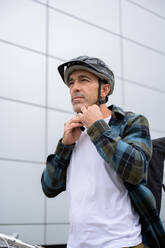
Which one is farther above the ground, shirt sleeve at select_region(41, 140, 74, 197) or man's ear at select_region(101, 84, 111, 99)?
man's ear at select_region(101, 84, 111, 99)

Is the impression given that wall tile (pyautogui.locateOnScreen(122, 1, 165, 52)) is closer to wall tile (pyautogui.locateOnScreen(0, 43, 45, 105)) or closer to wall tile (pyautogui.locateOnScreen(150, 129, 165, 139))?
wall tile (pyautogui.locateOnScreen(150, 129, 165, 139))

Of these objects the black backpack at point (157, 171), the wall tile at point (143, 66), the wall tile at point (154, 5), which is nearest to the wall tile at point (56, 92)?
the wall tile at point (143, 66)

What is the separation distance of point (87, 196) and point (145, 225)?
27 centimetres

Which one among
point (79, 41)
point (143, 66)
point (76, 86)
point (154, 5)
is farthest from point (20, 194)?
point (154, 5)

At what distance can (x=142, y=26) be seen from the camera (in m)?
5.82

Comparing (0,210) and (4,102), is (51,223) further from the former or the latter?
(4,102)

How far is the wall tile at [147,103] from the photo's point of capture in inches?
209

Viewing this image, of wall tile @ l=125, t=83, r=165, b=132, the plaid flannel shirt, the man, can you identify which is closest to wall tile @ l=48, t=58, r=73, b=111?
wall tile @ l=125, t=83, r=165, b=132

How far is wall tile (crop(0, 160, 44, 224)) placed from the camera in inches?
150

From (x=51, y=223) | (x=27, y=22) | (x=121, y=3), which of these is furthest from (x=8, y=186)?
(x=121, y=3)

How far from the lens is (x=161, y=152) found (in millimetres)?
2139

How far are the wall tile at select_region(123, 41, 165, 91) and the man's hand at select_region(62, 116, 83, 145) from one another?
3.68 meters

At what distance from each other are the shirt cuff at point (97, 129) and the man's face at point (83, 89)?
0.20 meters

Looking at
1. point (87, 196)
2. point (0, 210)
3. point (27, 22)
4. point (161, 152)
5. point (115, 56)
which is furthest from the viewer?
point (115, 56)
